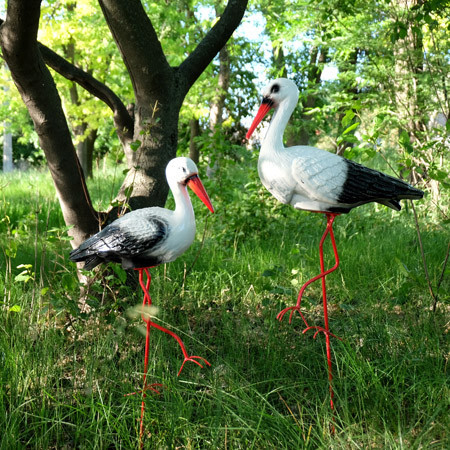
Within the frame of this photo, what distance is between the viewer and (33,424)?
230 cm

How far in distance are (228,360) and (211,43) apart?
2.32 m

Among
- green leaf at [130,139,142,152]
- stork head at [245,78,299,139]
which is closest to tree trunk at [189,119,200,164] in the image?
green leaf at [130,139,142,152]

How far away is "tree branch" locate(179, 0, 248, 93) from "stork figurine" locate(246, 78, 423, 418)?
147 cm

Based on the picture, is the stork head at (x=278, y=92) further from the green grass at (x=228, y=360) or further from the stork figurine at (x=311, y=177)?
the green grass at (x=228, y=360)

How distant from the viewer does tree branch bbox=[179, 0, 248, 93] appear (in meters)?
3.55

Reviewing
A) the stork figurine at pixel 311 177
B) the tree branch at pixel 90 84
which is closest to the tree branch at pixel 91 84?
the tree branch at pixel 90 84

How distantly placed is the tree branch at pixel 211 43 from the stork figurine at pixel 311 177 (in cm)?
147

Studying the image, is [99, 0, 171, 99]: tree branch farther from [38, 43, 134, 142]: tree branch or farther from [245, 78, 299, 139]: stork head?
[245, 78, 299, 139]: stork head

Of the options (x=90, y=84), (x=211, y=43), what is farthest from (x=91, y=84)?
(x=211, y=43)

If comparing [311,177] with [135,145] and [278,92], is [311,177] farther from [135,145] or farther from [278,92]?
[135,145]

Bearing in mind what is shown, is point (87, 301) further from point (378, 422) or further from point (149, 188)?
point (378, 422)

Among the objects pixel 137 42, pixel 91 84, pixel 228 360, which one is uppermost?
pixel 137 42

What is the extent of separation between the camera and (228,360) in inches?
107

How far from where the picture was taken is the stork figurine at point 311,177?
2115mm
